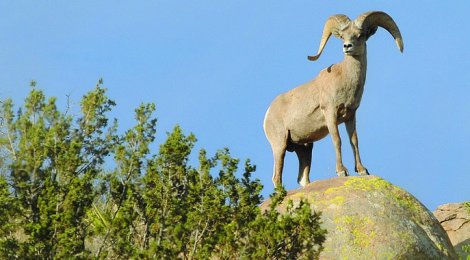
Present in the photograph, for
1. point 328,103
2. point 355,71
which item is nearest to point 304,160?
point 328,103

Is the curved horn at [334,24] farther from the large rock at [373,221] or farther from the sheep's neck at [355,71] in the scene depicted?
the large rock at [373,221]

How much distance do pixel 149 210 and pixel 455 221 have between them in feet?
43.1

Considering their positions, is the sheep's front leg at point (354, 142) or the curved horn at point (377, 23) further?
the curved horn at point (377, 23)

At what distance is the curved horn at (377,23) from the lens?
47.9 feet

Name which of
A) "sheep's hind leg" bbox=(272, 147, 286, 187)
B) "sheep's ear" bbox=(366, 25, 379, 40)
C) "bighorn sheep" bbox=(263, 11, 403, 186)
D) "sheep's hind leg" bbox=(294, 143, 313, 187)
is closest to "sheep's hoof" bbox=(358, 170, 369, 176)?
"bighorn sheep" bbox=(263, 11, 403, 186)

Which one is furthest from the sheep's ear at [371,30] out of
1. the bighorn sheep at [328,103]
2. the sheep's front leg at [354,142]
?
the sheep's front leg at [354,142]

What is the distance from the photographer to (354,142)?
1476cm

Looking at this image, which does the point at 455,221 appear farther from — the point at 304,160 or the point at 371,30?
the point at 371,30

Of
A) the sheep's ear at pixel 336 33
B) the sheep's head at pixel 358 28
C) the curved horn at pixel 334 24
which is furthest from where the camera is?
the sheep's ear at pixel 336 33

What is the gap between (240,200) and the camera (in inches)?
448

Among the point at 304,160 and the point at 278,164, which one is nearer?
the point at 278,164

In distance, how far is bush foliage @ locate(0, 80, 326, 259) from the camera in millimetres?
10664

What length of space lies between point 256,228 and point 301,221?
586mm

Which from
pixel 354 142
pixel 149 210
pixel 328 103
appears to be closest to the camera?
pixel 149 210
